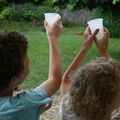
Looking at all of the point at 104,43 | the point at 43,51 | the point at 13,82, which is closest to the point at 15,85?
the point at 13,82

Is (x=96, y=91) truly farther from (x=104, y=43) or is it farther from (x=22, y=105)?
(x=104, y=43)

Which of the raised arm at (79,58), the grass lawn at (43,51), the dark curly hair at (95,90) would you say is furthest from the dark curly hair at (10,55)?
the grass lawn at (43,51)

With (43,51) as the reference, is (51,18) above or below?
above

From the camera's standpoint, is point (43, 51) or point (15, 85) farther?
point (43, 51)

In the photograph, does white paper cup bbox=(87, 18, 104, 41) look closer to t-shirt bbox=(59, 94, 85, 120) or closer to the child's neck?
t-shirt bbox=(59, 94, 85, 120)

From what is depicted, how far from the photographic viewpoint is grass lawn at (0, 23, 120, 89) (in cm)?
800

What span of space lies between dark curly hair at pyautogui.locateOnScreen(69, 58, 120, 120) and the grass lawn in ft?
16.5

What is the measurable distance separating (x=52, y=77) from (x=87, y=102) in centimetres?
20

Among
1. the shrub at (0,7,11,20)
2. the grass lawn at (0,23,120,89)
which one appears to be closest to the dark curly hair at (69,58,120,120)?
the grass lawn at (0,23,120,89)

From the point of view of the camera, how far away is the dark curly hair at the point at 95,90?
2.12m

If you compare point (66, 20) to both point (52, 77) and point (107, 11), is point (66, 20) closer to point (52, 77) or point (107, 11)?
point (107, 11)

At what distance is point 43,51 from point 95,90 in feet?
27.2

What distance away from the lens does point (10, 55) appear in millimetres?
1984

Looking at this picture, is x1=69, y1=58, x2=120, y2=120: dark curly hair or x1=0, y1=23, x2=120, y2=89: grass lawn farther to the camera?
x1=0, y1=23, x2=120, y2=89: grass lawn
